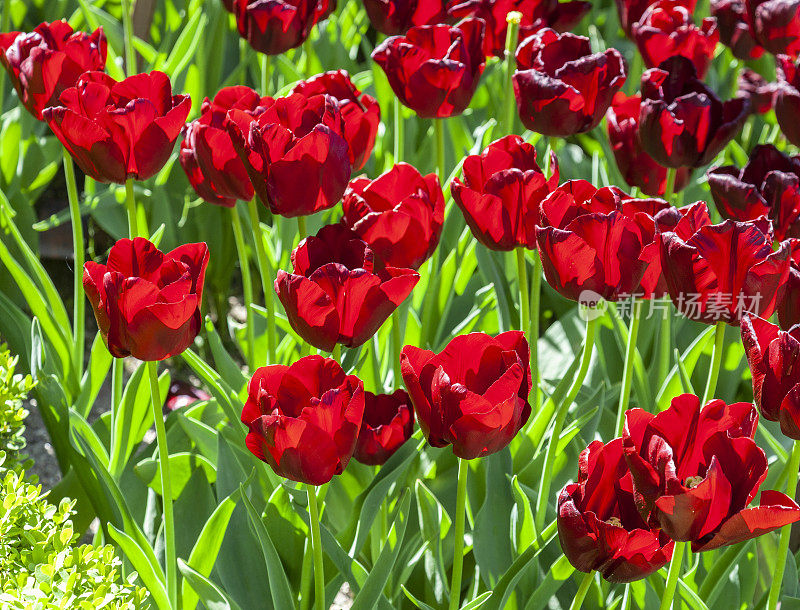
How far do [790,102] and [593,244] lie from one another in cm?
74

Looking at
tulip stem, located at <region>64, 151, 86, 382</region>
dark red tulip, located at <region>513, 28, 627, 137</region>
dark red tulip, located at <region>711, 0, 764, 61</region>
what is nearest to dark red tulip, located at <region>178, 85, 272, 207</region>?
tulip stem, located at <region>64, 151, 86, 382</region>

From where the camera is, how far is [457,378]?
3.27 feet

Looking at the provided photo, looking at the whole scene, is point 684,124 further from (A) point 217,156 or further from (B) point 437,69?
(A) point 217,156

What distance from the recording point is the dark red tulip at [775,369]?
35.9 inches

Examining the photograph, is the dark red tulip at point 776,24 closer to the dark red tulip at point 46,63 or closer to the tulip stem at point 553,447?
the tulip stem at point 553,447

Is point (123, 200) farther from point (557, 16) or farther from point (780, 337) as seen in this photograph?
point (780, 337)

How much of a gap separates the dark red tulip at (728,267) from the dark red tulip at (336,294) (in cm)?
28

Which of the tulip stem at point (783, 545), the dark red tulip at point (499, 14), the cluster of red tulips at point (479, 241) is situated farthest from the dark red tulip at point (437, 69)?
the tulip stem at point (783, 545)

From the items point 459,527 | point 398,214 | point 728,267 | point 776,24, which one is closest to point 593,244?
point 728,267

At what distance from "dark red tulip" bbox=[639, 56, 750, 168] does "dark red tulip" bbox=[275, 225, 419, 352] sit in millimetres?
607

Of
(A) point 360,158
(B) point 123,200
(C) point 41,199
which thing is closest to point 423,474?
(A) point 360,158

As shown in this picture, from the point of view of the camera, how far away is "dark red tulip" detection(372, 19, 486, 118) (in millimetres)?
1475

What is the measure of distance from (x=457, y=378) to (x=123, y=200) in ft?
4.45

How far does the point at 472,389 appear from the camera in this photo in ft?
3.28
